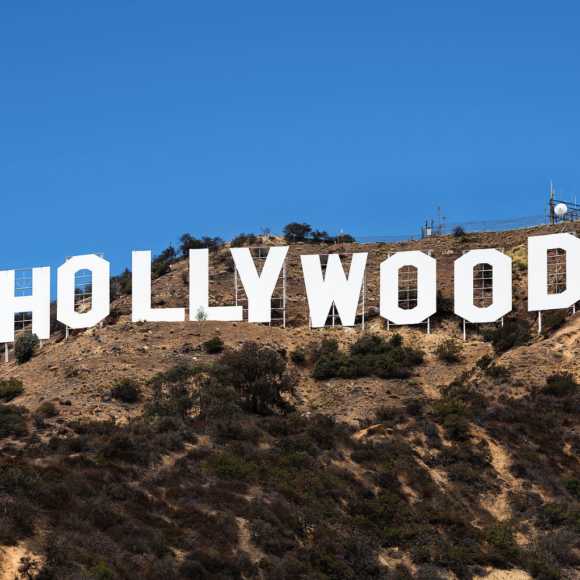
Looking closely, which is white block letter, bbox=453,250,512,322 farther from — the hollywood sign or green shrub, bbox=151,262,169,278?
green shrub, bbox=151,262,169,278

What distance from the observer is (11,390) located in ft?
164

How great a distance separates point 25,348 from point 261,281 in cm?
1932

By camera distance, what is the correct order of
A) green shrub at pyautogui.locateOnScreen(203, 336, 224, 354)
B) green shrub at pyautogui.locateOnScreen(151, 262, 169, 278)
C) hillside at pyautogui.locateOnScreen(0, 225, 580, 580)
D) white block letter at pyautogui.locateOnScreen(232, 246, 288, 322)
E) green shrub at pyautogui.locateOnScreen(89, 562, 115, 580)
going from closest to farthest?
1. green shrub at pyautogui.locateOnScreen(89, 562, 115, 580)
2. hillside at pyautogui.locateOnScreen(0, 225, 580, 580)
3. green shrub at pyautogui.locateOnScreen(203, 336, 224, 354)
4. white block letter at pyautogui.locateOnScreen(232, 246, 288, 322)
5. green shrub at pyautogui.locateOnScreen(151, 262, 169, 278)

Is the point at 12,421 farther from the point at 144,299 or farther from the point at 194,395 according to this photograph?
the point at 144,299

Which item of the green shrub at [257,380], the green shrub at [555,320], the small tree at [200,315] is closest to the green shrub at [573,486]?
the green shrub at [257,380]

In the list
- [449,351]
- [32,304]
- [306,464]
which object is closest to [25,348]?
[32,304]

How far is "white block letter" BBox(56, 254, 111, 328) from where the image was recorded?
60.4 m

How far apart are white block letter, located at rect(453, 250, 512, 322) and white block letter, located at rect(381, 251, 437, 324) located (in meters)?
1.91

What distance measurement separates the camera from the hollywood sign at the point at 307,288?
57.2 metres

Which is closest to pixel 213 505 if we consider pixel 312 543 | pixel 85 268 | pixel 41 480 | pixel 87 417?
pixel 312 543

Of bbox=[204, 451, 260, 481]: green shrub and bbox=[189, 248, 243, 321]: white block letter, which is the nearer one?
bbox=[204, 451, 260, 481]: green shrub

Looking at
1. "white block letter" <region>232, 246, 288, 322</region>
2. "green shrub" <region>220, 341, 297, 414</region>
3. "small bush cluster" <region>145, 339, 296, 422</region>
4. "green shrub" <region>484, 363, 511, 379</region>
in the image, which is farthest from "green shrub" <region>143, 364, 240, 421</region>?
"green shrub" <region>484, 363, 511, 379</region>

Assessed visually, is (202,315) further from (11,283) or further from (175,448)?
(175,448)

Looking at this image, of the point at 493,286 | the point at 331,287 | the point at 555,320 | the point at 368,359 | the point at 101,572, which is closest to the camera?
the point at 101,572
